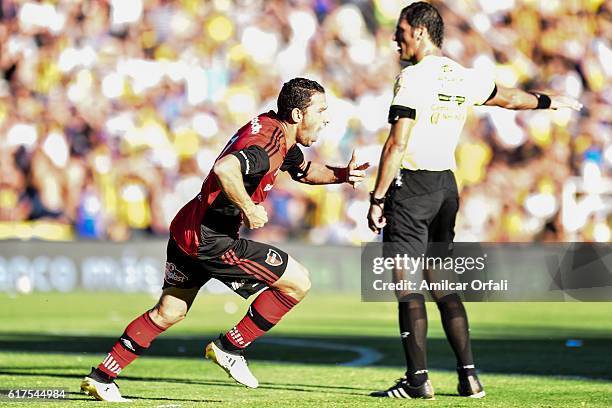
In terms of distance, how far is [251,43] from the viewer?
22.6m

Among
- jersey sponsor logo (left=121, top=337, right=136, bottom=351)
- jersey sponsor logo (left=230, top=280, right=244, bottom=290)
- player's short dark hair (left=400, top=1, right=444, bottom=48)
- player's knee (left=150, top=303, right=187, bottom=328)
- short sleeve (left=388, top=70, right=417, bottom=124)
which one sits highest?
player's short dark hair (left=400, top=1, right=444, bottom=48)

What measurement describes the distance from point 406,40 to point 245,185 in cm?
141

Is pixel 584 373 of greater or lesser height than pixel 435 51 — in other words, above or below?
below

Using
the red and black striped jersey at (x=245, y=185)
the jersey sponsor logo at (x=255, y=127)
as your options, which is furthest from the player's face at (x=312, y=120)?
the jersey sponsor logo at (x=255, y=127)

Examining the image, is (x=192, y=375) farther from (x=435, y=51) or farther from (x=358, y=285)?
(x=358, y=285)

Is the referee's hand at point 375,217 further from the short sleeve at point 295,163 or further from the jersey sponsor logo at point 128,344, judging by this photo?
the jersey sponsor logo at point 128,344

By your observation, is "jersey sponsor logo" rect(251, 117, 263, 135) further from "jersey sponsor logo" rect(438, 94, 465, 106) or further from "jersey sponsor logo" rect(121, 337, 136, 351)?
"jersey sponsor logo" rect(121, 337, 136, 351)

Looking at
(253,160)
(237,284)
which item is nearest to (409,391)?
(237,284)

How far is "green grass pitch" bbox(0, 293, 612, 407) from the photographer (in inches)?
316

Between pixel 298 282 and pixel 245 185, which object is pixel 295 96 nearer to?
pixel 245 185

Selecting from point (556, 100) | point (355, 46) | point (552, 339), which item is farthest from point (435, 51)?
point (355, 46)

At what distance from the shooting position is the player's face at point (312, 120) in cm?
759

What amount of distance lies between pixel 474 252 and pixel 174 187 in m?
6.42

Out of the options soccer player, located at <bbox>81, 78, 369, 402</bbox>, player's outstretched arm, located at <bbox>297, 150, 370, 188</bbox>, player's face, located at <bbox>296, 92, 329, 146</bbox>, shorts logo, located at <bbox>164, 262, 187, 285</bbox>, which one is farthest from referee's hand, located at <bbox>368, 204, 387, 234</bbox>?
shorts logo, located at <bbox>164, 262, 187, 285</bbox>
